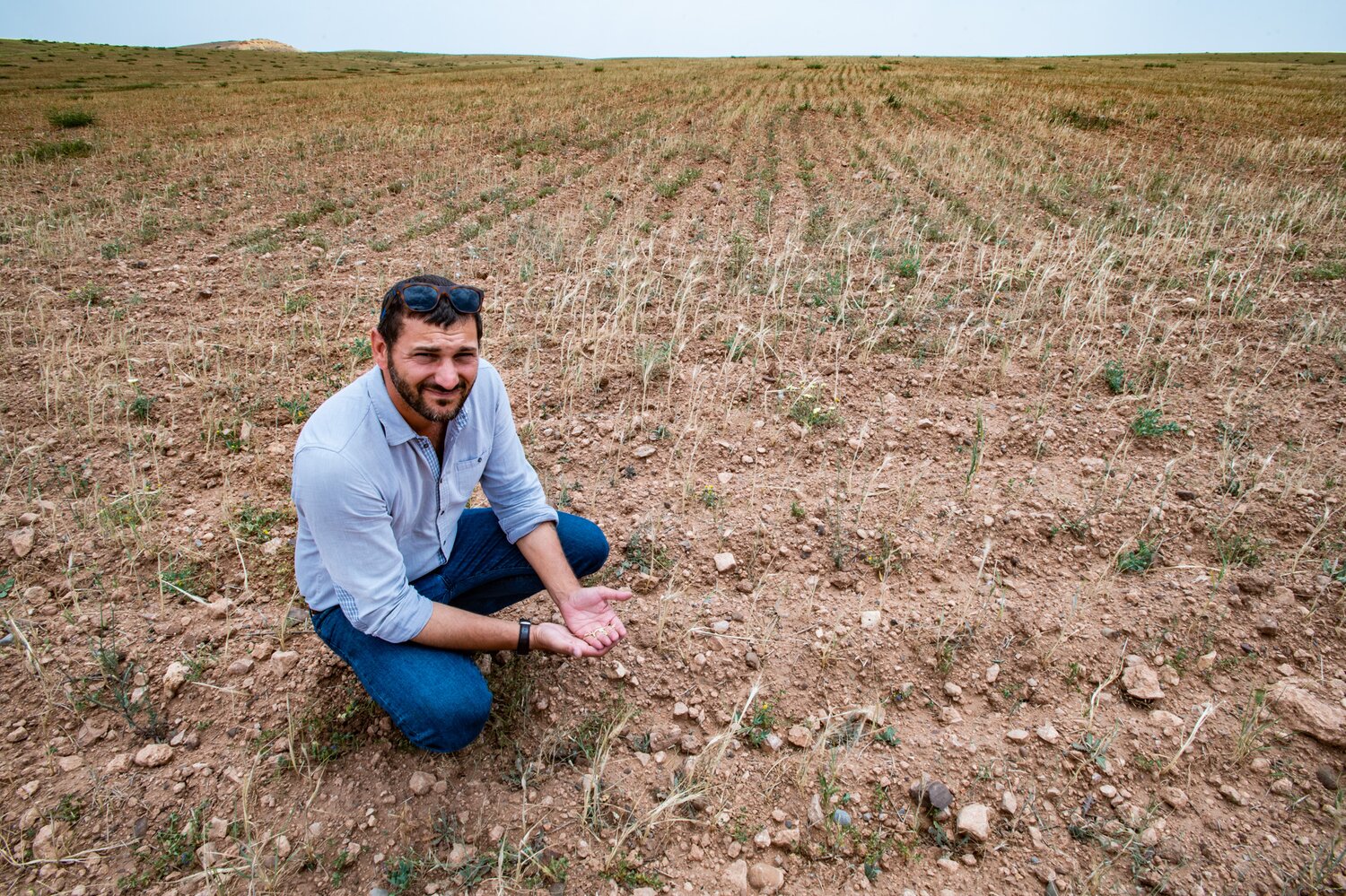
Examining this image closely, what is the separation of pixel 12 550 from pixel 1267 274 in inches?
366

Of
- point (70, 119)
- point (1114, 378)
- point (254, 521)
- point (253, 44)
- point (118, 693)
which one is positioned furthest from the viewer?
point (253, 44)

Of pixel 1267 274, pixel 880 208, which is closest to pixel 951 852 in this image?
pixel 1267 274

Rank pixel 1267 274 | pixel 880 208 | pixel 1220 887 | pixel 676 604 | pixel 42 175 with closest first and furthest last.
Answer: pixel 1220 887
pixel 676 604
pixel 1267 274
pixel 880 208
pixel 42 175

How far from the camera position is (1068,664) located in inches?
109

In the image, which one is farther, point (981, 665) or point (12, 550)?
point (12, 550)

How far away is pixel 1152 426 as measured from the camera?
13.3ft

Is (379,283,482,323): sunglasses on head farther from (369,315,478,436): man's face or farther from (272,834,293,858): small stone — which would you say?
(272,834,293,858): small stone

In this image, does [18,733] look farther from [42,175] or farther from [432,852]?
[42,175]

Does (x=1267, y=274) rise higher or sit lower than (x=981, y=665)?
higher

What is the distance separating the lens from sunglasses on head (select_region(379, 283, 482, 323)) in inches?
82.8

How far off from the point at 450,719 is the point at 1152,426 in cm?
413

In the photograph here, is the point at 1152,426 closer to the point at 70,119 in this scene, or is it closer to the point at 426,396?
the point at 426,396

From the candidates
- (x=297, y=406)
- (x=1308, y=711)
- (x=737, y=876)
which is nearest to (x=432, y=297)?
(x=737, y=876)

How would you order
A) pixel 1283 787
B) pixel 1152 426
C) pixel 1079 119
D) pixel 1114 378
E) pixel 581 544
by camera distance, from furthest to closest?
pixel 1079 119 → pixel 1114 378 → pixel 1152 426 → pixel 581 544 → pixel 1283 787
